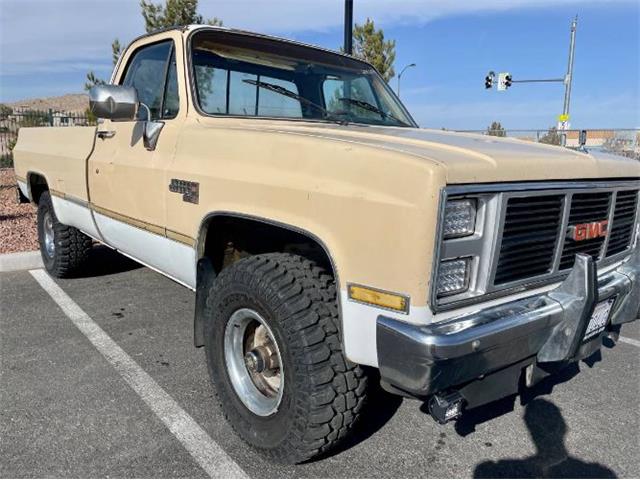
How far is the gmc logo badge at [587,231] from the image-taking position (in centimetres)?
237

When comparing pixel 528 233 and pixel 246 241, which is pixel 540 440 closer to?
pixel 528 233

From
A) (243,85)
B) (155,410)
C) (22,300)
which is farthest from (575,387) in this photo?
(22,300)

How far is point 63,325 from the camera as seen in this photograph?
13.6 ft

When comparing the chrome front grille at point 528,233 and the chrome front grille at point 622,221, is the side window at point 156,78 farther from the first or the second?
the chrome front grille at point 622,221

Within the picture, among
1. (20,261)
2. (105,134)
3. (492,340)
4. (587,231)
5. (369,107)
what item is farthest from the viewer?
(20,261)


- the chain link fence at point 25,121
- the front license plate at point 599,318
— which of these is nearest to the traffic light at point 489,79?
the chain link fence at point 25,121

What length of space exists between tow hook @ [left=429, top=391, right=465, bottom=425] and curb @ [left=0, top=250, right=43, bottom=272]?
5.18 m

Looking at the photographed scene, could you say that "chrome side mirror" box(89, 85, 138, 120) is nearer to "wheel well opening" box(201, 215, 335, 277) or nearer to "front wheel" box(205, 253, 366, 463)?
"wheel well opening" box(201, 215, 335, 277)

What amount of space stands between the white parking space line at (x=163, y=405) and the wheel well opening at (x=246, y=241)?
0.80 meters

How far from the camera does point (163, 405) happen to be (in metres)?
2.97

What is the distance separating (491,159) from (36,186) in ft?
16.2

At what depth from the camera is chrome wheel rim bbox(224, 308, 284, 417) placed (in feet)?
8.46

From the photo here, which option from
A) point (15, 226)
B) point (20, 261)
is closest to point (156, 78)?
A: point (20, 261)

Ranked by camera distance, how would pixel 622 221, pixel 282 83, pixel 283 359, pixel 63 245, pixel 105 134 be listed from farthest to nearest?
pixel 63 245
pixel 105 134
pixel 282 83
pixel 622 221
pixel 283 359
